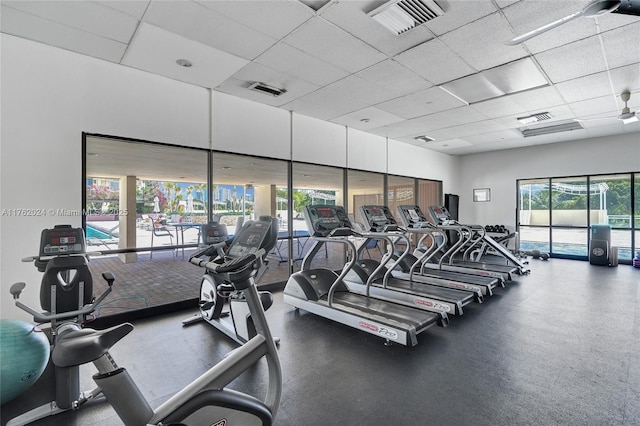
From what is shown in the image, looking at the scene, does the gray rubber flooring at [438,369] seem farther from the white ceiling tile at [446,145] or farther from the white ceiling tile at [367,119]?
the white ceiling tile at [446,145]

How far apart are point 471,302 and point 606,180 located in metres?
6.17

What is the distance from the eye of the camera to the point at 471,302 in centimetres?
466

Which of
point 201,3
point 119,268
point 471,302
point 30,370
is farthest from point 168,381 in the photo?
point 119,268

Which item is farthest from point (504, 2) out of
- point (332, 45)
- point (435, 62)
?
point (332, 45)

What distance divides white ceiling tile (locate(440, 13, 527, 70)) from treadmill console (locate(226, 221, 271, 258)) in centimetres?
266

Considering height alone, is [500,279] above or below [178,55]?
below

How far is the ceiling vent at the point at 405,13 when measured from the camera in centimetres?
270

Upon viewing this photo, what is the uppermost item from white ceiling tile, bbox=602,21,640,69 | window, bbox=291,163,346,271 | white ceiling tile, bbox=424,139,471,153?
white ceiling tile, bbox=424,139,471,153

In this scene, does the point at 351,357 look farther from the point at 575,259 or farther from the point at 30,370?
the point at 575,259

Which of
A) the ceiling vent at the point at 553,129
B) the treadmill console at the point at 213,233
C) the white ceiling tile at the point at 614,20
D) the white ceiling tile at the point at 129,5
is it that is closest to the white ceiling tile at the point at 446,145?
the ceiling vent at the point at 553,129

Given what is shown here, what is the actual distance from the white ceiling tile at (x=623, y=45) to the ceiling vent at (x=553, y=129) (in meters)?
2.94

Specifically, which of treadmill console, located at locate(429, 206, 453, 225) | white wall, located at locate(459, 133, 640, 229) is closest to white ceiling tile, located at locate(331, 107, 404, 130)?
treadmill console, located at locate(429, 206, 453, 225)

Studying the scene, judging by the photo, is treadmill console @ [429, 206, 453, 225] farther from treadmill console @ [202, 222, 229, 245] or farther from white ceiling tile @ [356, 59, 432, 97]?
treadmill console @ [202, 222, 229, 245]

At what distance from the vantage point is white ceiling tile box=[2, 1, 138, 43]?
2732 millimetres
